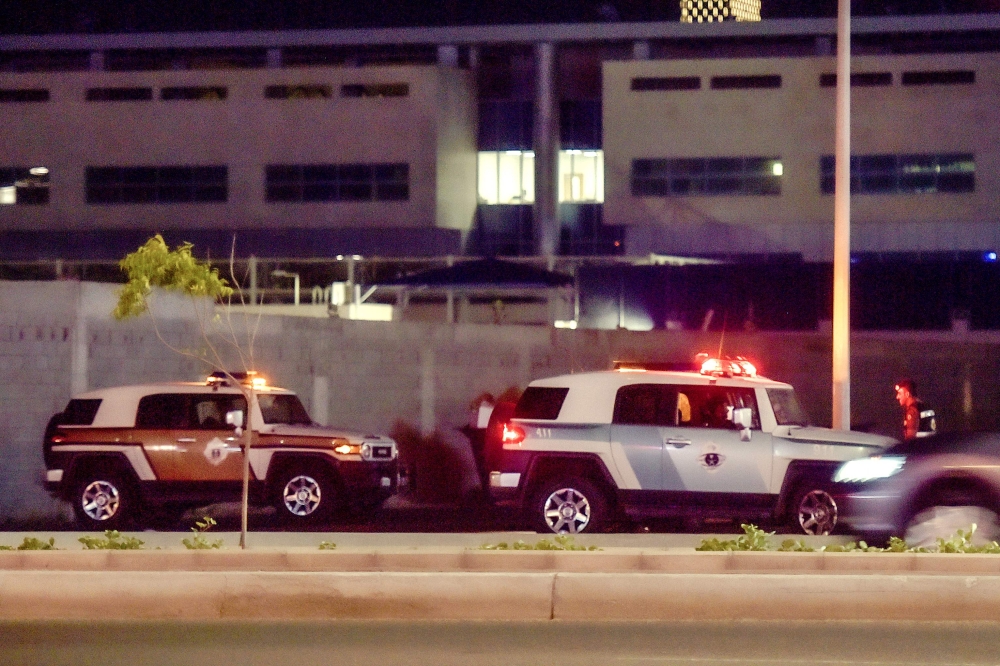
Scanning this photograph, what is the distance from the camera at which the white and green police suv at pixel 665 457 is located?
15.3 metres

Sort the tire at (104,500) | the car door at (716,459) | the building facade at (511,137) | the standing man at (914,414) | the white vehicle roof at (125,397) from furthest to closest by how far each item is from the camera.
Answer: the building facade at (511,137) → the standing man at (914,414) → the white vehicle roof at (125,397) → the tire at (104,500) → the car door at (716,459)

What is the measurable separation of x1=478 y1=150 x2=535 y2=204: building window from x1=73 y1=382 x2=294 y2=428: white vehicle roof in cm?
3464

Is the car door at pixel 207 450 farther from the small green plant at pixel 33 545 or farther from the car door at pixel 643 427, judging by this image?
the car door at pixel 643 427

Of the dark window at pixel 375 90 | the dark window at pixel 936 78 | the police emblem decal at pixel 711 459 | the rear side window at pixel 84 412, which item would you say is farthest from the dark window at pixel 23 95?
the police emblem decal at pixel 711 459

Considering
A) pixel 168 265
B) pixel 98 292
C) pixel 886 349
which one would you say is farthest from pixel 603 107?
pixel 168 265

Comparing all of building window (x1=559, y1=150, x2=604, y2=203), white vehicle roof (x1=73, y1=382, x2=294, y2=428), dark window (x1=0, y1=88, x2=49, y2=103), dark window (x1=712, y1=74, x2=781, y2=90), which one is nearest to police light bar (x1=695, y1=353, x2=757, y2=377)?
white vehicle roof (x1=73, y1=382, x2=294, y2=428)

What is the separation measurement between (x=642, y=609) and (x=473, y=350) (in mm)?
10905

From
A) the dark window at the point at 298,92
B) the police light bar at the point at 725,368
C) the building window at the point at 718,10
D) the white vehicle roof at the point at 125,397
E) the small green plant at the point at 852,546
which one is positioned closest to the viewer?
the small green plant at the point at 852,546

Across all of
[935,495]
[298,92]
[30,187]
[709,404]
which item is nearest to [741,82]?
[298,92]

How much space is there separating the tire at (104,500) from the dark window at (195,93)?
33641 millimetres

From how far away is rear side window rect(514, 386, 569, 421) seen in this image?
15523 mm

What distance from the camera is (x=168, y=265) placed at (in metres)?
13.9

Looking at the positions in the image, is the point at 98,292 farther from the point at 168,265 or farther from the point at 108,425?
the point at 168,265

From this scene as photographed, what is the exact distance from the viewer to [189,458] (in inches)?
679
